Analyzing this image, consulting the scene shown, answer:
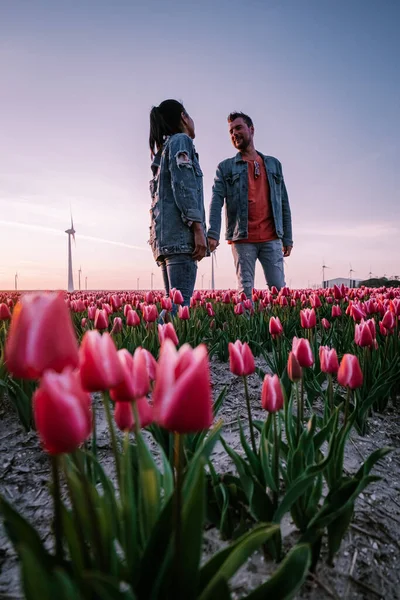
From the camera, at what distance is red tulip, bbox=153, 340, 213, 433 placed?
2.21 feet

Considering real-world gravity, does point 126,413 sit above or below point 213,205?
below

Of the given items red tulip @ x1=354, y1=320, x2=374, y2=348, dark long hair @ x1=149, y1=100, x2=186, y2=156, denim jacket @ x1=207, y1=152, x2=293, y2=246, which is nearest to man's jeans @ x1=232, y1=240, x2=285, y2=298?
denim jacket @ x1=207, y1=152, x2=293, y2=246

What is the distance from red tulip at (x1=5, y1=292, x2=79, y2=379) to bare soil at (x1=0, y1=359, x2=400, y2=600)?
824mm

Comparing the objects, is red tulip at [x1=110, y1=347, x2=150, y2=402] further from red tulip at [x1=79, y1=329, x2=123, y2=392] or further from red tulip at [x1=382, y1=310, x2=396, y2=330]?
red tulip at [x1=382, y1=310, x2=396, y2=330]

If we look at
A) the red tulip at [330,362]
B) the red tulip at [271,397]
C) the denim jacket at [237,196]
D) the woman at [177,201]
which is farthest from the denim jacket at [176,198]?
the red tulip at [271,397]

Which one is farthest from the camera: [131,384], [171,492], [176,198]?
[176,198]

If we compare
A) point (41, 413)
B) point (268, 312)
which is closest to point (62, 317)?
point (41, 413)

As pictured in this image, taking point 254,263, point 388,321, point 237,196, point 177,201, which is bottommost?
point 388,321

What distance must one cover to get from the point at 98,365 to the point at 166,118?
175 inches

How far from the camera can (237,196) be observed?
6207 mm

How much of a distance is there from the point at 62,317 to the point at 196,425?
13.1 inches

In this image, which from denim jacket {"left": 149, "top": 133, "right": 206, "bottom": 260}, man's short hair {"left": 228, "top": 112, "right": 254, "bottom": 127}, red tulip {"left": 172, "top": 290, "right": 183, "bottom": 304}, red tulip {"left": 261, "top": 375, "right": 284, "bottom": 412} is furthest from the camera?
man's short hair {"left": 228, "top": 112, "right": 254, "bottom": 127}

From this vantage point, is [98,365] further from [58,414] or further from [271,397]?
[271,397]

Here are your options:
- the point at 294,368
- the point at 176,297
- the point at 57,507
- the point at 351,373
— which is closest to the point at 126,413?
the point at 57,507
